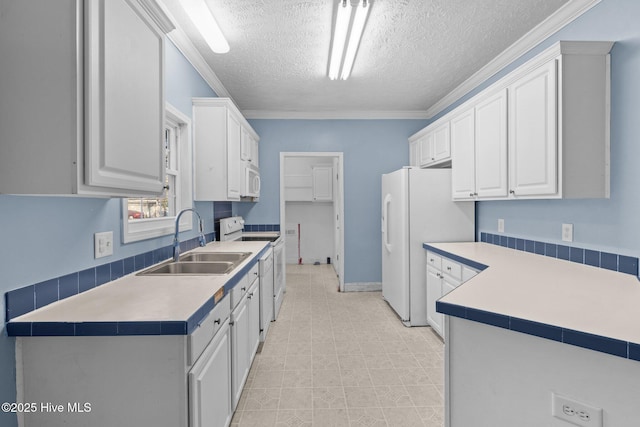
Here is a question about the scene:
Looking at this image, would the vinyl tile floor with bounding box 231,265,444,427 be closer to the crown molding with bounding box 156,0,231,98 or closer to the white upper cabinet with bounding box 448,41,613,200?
the white upper cabinet with bounding box 448,41,613,200

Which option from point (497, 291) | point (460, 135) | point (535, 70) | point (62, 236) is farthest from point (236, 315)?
point (460, 135)

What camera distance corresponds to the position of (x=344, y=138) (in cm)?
467

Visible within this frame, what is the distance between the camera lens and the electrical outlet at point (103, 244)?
157 centimetres

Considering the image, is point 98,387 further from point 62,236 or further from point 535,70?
point 535,70

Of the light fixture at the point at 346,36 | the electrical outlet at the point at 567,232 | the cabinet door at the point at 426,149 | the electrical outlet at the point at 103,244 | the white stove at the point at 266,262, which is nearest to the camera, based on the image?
the electrical outlet at the point at 103,244

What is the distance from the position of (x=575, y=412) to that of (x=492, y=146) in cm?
206

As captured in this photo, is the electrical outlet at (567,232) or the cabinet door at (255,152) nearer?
the electrical outlet at (567,232)

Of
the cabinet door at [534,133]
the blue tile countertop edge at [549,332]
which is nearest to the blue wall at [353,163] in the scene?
the cabinet door at [534,133]

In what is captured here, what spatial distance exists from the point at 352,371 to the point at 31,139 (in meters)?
2.40

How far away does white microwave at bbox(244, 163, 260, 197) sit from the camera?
3.59 metres

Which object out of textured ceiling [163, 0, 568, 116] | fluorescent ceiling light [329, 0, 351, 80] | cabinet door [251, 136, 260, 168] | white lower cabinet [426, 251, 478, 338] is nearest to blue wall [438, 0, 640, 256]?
textured ceiling [163, 0, 568, 116]

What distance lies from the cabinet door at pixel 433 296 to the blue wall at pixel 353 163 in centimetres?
148

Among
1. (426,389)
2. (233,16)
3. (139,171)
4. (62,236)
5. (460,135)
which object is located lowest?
(426,389)

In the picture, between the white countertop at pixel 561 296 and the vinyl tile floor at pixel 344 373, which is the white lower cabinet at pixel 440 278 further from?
the white countertop at pixel 561 296
